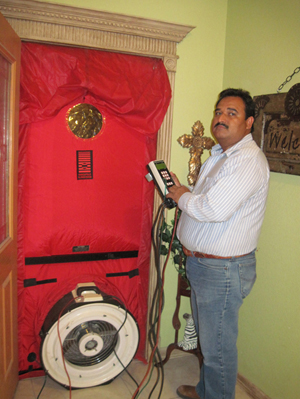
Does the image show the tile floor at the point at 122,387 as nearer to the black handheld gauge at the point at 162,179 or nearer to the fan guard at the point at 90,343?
the fan guard at the point at 90,343

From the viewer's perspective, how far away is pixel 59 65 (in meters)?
1.88

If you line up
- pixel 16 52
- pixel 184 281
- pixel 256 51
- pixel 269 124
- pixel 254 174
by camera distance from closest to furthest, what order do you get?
pixel 254 174 < pixel 16 52 < pixel 269 124 < pixel 256 51 < pixel 184 281

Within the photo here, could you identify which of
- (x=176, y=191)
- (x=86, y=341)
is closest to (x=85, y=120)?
(x=176, y=191)

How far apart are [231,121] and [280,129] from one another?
0.31 meters

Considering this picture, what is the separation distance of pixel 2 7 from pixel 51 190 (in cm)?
97

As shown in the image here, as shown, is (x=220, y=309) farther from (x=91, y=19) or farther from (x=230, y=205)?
(x=91, y=19)

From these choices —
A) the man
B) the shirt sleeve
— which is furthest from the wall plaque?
the shirt sleeve

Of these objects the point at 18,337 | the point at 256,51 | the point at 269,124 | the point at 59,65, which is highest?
the point at 256,51

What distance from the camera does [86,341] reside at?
1840 millimetres

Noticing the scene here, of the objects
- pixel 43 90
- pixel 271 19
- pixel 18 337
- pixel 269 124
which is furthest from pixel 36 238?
pixel 271 19

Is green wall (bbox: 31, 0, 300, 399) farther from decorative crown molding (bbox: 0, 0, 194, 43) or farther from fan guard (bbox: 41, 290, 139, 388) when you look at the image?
fan guard (bbox: 41, 290, 139, 388)

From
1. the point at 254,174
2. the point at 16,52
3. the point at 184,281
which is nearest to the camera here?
the point at 254,174

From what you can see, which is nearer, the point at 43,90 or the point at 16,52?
the point at 16,52

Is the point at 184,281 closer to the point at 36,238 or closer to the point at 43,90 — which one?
the point at 36,238
